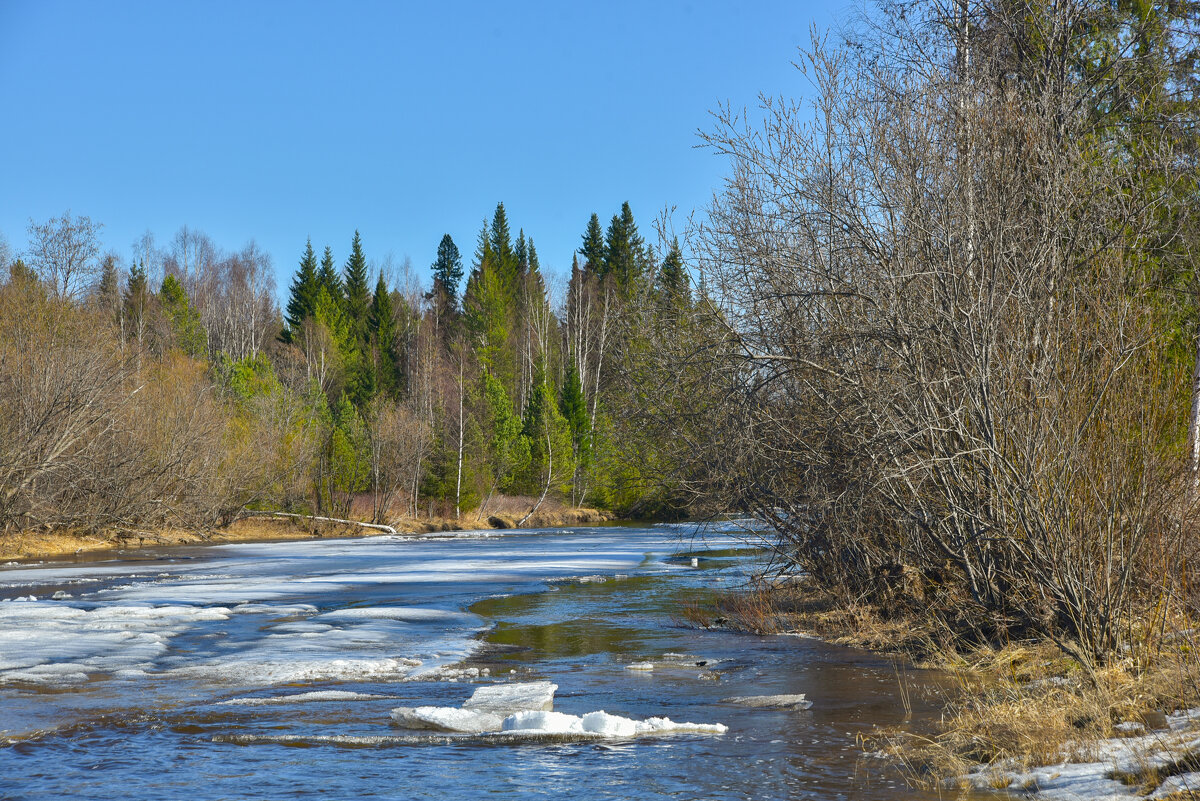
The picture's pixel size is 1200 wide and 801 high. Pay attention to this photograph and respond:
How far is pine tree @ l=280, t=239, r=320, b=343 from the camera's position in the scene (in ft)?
219

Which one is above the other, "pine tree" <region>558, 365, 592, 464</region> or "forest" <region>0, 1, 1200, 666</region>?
"pine tree" <region>558, 365, 592, 464</region>

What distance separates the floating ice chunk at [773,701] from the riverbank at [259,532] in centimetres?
2443

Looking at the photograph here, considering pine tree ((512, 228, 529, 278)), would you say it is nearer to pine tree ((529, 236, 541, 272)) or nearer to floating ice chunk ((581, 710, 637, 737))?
pine tree ((529, 236, 541, 272))

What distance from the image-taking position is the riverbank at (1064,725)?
19.4 feet

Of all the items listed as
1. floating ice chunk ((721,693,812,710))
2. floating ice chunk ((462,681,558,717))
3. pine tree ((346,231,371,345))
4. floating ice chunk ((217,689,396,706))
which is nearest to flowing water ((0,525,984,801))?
floating ice chunk ((217,689,396,706))

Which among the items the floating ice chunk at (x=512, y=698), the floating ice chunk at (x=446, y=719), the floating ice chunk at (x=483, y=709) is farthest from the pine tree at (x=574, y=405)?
the floating ice chunk at (x=446, y=719)

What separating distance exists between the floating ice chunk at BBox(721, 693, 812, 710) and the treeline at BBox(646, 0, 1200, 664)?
2.18 m

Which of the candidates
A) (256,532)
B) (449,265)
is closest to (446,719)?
(256,532)

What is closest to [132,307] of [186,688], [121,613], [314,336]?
[314,336]

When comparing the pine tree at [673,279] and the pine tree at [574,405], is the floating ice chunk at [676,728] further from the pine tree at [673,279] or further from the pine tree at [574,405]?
the pine tree at [574,405]

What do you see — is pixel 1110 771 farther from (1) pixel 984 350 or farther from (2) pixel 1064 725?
(1) pixel 984 350

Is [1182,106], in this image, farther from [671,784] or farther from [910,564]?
[671,784]

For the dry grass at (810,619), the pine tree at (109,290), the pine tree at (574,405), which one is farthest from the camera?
the pine tree at (109,290)

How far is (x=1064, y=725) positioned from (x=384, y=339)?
63341 millimetres
